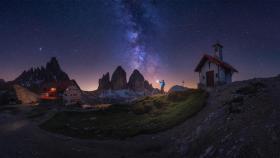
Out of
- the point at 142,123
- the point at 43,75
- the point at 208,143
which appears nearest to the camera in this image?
the point at 208,143

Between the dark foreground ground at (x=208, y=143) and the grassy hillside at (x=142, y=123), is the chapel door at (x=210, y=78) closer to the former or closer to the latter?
the grassy hillside at (x=142, y=123)

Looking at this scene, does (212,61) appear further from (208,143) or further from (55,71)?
(55,71)

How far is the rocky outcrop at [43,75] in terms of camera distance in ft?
522

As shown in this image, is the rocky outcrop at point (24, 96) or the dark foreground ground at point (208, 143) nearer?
the dark foreground ground at point (208, 143)

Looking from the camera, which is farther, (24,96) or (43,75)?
(43,75)

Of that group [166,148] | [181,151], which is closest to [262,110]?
[181,151]

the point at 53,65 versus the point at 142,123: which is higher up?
the point at 53,65

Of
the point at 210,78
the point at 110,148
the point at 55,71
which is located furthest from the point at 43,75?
the point at 110,148

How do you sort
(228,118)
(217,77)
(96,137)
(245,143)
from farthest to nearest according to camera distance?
(217,77) → (96,137) → (228,118) → (245,143)

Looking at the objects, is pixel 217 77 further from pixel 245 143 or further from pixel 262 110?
pixel 245 143

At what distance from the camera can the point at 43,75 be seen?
161750mm

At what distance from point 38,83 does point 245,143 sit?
178 meters

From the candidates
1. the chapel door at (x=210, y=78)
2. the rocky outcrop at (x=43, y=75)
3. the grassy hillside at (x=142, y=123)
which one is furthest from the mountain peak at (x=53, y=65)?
the chapel door at (x=210, y=78)

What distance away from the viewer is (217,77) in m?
30.2
